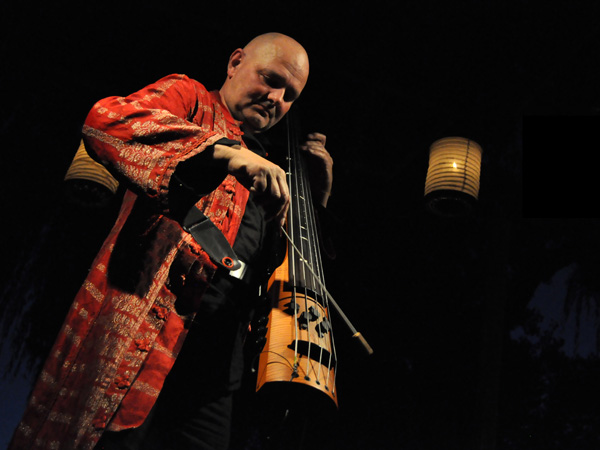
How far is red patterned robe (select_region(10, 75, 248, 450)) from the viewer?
1.01m

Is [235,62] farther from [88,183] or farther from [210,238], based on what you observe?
[88,183]

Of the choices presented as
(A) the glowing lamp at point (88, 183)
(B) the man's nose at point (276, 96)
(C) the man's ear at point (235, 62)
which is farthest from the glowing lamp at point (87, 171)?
(B) the man's nose at point (276, 96)

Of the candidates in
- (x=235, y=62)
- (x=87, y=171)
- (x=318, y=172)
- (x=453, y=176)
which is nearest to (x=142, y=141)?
(x=235, y=62)

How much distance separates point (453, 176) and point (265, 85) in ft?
Answer: 4.56

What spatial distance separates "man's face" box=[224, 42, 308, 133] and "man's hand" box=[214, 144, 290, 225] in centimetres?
54

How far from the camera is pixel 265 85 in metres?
Answer: 1.60

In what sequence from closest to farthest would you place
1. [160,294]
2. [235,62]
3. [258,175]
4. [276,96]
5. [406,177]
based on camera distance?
[258,175] < [160,294] < [276,96] < [235,62] < [406,177]

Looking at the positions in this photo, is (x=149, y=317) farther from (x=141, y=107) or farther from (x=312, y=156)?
(x=312, y=156)

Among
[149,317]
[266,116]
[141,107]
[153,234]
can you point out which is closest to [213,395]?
[149,317]

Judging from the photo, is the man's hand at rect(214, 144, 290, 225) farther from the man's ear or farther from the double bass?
the man's ear

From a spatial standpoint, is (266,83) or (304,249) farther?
(266,83)

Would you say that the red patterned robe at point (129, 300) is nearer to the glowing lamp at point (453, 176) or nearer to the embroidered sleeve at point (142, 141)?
the embroidered sleeve at point (142, 141)

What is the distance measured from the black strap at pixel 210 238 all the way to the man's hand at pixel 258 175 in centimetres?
13

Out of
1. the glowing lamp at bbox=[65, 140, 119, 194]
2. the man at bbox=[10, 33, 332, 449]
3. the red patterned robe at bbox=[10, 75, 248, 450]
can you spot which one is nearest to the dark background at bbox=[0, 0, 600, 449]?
the glowing lamp at bbox=[65, 140, 119, 194]
